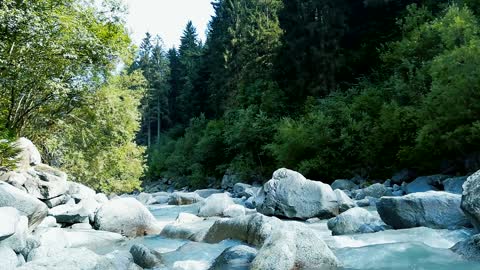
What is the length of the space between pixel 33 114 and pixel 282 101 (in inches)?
680

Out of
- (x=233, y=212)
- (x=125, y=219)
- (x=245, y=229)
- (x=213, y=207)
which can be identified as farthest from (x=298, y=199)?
(x=125, y=219)

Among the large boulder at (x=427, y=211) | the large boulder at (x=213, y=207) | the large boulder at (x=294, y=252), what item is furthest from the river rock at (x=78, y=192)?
the large boulder at (x=427, y=211)

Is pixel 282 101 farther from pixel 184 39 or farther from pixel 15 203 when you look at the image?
pixel 184 39

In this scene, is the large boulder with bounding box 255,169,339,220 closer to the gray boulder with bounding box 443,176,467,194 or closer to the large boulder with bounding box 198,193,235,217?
the large boulder with bounding box 198,193,235,217

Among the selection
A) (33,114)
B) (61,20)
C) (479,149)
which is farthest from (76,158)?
(479,149)

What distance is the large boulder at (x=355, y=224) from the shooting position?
852 cm

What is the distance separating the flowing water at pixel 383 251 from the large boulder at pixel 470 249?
0.11 m

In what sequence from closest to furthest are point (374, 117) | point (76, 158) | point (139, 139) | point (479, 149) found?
point (479, 149)
point (76, 158)
point (374, 117)
point (139, 139)

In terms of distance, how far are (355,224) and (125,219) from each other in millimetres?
5120

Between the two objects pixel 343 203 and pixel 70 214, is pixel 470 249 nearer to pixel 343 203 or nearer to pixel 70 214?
pixel 343 203

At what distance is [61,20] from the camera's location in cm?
1180

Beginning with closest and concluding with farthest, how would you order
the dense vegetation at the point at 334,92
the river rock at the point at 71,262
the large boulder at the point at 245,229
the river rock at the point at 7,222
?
the river rock at the point at 71,262 < the river rock at the point at 7,222 < the large boulder at the point at 245,229 < the dense vegetation at the point at 334,92

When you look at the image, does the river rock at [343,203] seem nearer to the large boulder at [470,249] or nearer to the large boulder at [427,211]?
the large boulder at [427,211]

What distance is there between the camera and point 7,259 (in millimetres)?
5867
